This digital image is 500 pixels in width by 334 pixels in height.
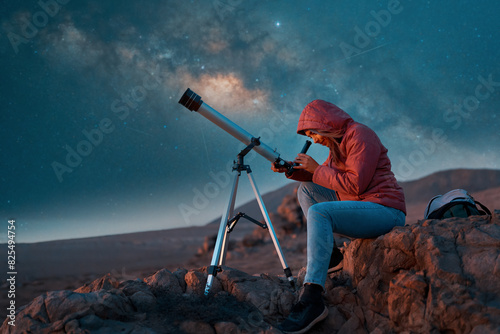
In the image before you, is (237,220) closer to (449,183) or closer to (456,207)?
(456,207)

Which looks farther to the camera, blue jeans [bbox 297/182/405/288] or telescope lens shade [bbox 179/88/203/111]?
telescope lens shade [bbox 179/88/203/111]

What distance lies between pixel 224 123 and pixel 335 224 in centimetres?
183

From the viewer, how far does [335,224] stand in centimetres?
321

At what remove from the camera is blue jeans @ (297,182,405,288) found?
3062mm

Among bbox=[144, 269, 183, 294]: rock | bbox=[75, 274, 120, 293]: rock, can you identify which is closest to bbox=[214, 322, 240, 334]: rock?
bbox=[144, 269, 183, 294]: rock

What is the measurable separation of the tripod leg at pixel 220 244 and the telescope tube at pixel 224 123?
436 mm

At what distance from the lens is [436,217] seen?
3639mm

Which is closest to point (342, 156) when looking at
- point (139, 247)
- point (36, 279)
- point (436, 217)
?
point (436, 217)

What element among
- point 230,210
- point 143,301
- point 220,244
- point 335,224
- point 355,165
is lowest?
point 143,301

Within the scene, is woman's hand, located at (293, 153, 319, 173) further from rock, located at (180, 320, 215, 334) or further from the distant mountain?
the distant mountain

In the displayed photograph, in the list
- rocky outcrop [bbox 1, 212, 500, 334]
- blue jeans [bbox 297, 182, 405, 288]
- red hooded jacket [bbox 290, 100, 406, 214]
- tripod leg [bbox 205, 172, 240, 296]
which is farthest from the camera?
tripod leg [bbox 205, 172, 240, 296]

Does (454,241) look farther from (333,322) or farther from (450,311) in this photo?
(333,322)

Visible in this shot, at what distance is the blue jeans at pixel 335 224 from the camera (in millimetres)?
3062

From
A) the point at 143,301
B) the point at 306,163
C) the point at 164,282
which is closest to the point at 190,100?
the point at 306,163
